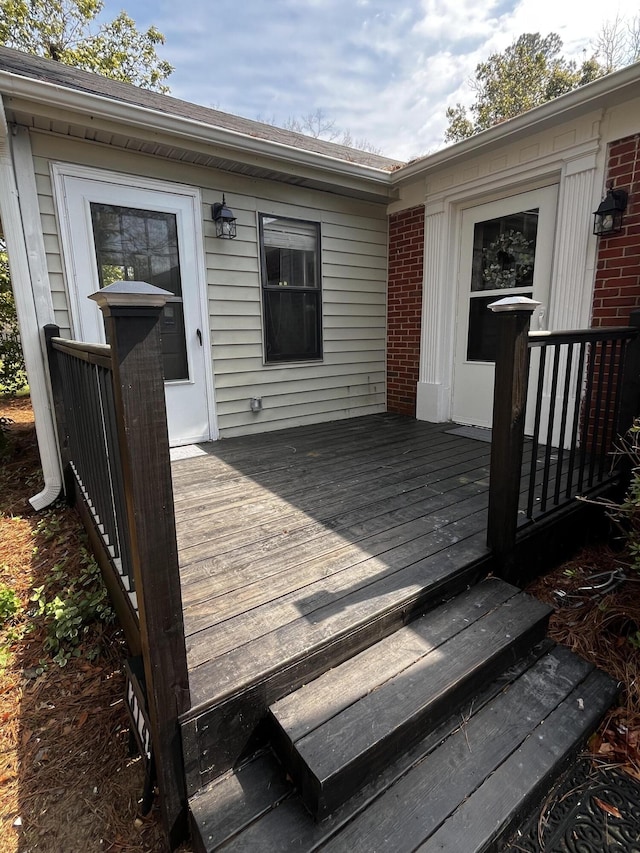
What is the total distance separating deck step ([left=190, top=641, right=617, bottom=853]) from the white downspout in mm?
2678

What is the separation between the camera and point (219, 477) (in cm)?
296

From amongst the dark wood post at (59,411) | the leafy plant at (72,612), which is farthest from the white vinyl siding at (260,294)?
the leafy plant at (72,612)

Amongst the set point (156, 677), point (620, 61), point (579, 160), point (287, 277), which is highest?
point (620, 61)

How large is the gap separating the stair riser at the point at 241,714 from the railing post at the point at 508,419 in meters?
0.73

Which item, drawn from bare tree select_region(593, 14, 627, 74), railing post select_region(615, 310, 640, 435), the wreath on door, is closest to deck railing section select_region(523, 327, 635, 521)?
railing post select_region(615, 310, 640, 435)

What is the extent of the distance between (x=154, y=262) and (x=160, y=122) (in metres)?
0.93

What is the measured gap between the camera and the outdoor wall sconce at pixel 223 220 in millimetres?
3516

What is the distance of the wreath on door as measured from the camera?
11.7 feet

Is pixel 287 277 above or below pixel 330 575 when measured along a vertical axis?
above

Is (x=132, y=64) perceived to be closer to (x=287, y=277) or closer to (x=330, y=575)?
(x=287, y=277)

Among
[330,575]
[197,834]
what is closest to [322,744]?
[197,834]

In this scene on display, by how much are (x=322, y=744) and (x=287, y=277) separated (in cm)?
371

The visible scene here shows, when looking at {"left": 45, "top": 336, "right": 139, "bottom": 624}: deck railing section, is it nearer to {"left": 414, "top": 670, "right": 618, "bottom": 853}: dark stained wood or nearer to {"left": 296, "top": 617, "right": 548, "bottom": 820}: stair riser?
{"left": 296, "top": 617, "right": 548, "bottom": 820}: stair riser

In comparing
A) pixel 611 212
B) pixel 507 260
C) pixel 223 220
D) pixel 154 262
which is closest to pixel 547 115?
pixel 611 212
